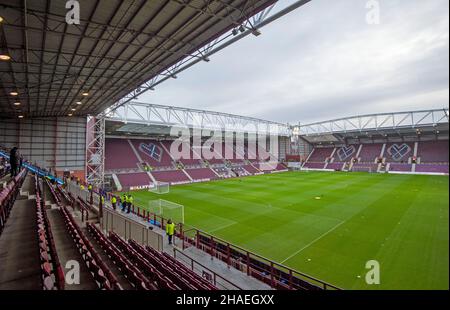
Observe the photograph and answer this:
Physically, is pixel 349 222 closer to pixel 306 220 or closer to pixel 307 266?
pixel 306 220

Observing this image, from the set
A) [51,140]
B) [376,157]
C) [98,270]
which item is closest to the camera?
[98,270]

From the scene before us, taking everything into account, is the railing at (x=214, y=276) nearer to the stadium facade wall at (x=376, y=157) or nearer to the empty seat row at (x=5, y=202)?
the empty seat row at (x=5, y=202)

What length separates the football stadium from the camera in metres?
7.12

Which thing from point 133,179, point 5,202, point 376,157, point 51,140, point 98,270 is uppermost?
point 51,140

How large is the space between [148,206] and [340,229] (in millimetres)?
17156

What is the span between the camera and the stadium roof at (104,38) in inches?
397

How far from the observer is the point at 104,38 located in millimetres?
12805

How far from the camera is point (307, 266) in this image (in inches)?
450

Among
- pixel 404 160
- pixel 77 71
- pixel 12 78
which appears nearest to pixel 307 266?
pixel 77 71

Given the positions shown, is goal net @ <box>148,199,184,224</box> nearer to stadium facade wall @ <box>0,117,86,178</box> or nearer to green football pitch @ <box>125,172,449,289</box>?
green football pitch @ <box>125,172,449,289</box>

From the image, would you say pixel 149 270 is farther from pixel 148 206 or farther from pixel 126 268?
pixel 148 206

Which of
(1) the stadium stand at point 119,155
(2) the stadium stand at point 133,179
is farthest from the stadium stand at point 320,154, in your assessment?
(1) the stadium stand at point 119,155

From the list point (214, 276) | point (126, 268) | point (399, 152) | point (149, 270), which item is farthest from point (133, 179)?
point (399, 152)

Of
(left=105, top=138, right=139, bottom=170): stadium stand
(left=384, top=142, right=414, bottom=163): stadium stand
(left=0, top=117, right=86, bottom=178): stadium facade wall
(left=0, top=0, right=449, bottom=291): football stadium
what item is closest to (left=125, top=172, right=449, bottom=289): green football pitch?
(left=0, top=0, right=449, bottom=291): football stadium
